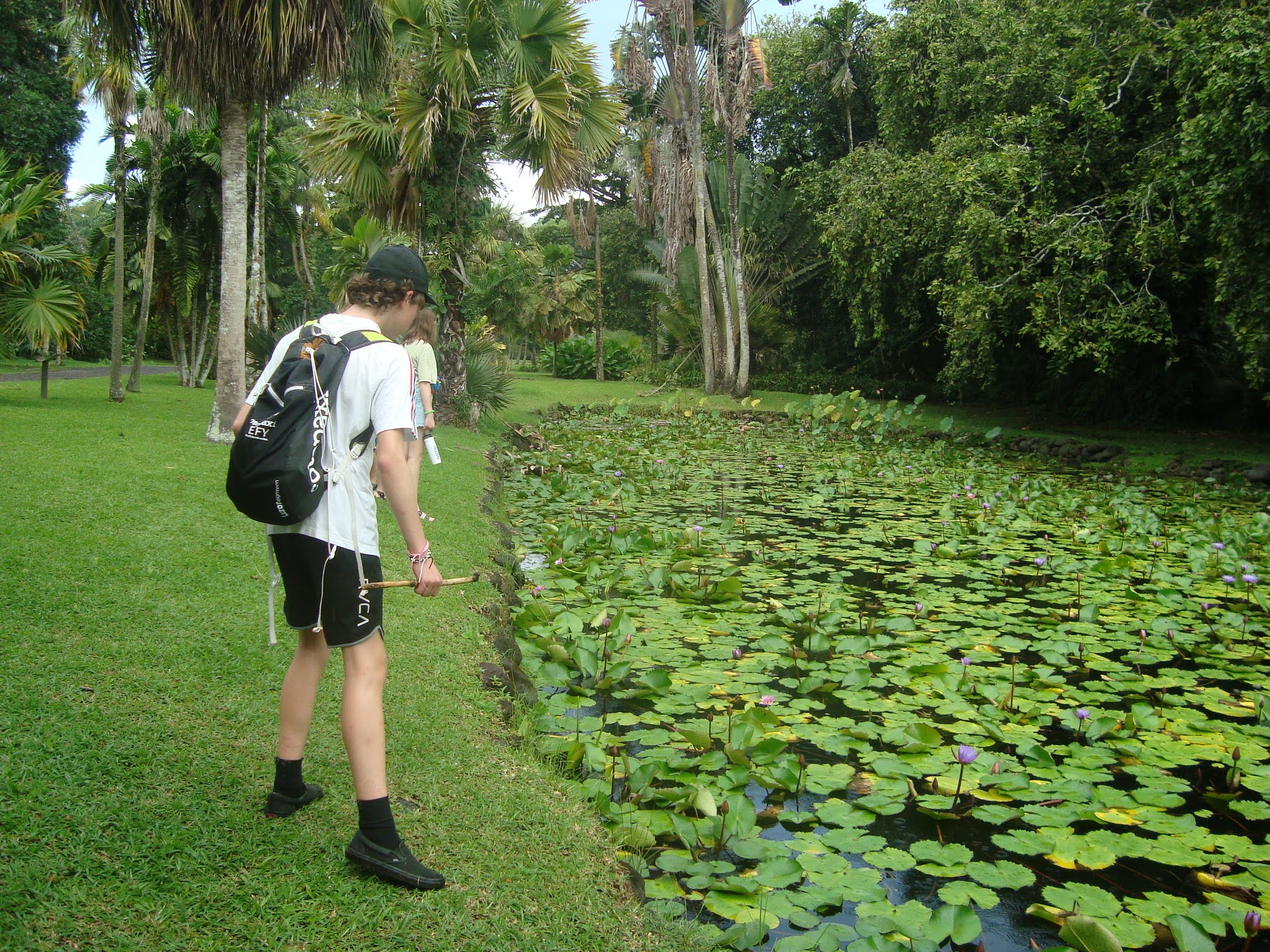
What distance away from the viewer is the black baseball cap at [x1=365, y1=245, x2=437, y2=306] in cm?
266

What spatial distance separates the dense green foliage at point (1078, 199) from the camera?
10.4 meters

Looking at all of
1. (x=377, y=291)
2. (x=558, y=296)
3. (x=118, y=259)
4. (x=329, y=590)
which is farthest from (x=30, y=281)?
(x=558, y=296)

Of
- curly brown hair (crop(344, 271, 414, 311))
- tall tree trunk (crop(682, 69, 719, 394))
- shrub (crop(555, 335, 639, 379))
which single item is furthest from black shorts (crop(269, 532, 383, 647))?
shrub (crop(555, 335, 639, 379))

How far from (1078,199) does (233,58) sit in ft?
37.6

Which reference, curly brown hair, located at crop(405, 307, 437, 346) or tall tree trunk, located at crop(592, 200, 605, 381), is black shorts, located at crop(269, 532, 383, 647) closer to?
curly brown hair, located at crop(405, 307, 437, 346)

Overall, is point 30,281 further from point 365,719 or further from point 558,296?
point 558,296

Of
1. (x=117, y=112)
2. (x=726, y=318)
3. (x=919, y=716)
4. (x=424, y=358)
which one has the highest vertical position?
(x=117, y=112)

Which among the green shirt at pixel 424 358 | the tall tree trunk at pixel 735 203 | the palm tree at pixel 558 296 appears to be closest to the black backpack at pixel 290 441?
the green shirt at pixel 424 358

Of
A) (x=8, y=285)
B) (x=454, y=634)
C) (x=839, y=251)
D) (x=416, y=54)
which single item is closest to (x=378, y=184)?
(x=416, y=54)

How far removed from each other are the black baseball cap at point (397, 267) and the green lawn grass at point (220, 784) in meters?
1.57

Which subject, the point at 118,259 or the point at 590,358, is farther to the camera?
the point at 590,358

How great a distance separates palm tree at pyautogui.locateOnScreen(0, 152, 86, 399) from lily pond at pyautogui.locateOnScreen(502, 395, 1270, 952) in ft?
21.7

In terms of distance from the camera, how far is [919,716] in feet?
13.8

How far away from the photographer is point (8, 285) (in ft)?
34.9
